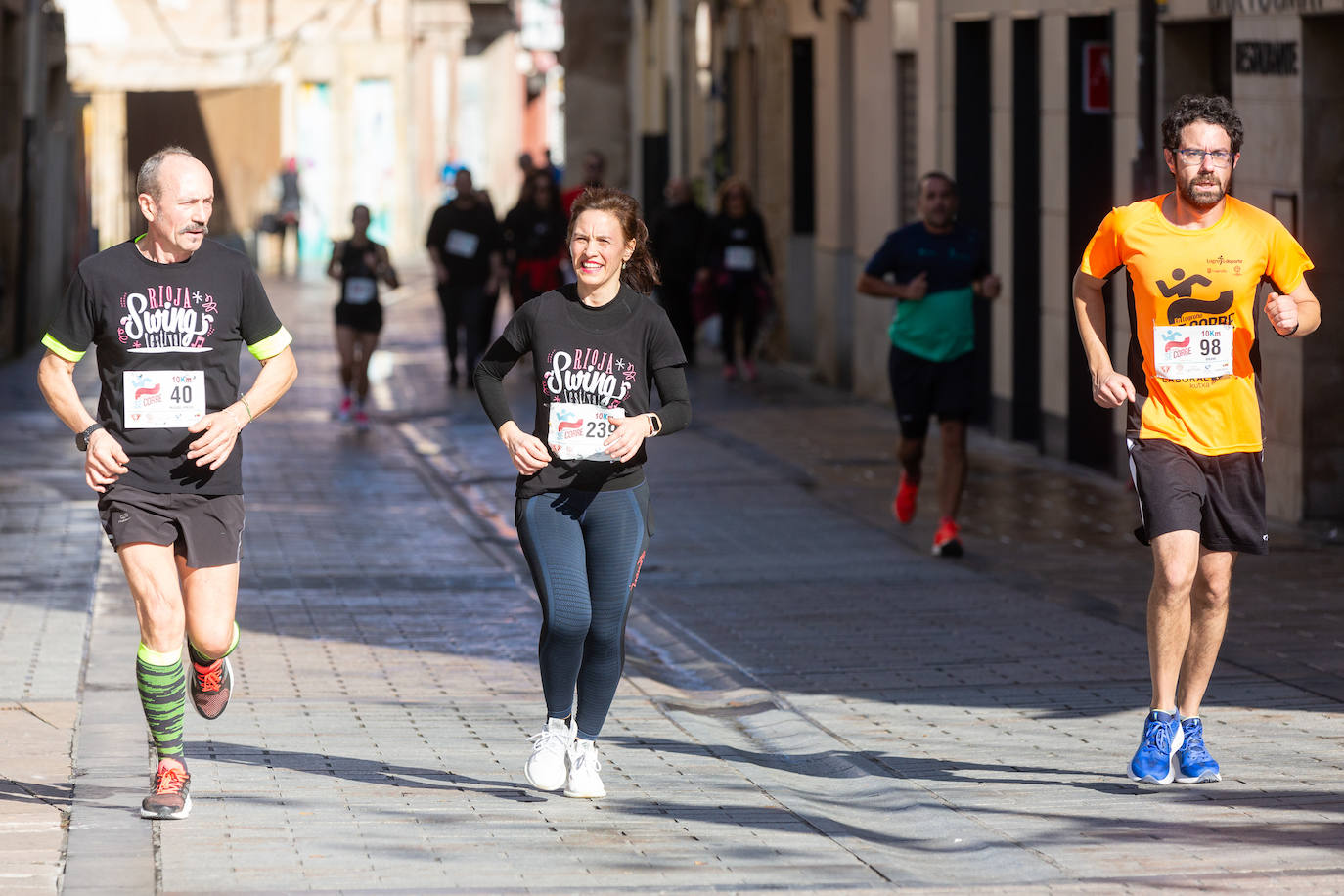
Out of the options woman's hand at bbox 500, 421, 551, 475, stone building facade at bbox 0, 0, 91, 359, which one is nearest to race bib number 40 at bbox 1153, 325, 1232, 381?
woman's hand at bbox 500, 421, 551, 475

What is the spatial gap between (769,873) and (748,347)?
51.8ft

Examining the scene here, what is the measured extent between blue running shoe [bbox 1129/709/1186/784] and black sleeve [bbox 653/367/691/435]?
62.7 inches

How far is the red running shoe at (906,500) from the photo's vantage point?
12.4 metres

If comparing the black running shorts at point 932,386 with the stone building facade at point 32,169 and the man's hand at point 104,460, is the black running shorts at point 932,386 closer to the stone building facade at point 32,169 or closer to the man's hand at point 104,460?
the man's hand at point 104,460

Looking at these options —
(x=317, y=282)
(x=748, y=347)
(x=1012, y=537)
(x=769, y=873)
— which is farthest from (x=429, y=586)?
(x=317, y=282)

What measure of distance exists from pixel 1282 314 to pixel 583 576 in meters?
2.06

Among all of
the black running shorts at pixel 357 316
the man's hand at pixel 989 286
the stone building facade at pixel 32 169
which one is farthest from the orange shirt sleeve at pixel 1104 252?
the stone building facade at pixel 32 169

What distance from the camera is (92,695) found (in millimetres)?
8328

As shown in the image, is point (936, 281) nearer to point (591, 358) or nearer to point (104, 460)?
point (591, 358)

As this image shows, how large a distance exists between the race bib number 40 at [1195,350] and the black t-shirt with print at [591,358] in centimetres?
136

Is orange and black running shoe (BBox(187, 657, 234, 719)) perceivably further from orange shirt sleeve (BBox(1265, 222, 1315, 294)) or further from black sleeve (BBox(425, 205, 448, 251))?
black sleeve (BBox(425, 205, 448, 251))

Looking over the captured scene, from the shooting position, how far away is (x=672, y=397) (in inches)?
263

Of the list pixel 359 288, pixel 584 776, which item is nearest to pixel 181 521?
pixel 584 776

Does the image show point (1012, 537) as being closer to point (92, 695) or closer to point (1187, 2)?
point (1187, 2)
